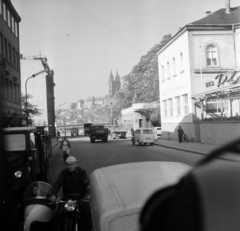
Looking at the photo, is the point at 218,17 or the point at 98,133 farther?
the point at 98,133

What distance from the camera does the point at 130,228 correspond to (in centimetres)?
133

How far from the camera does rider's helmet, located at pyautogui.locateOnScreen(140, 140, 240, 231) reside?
78 cm

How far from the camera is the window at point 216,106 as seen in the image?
Answer: 14.0 m

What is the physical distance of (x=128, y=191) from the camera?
1519 mm

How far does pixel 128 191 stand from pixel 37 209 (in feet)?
7.99

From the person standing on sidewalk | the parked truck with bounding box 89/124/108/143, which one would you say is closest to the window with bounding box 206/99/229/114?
the person standing on sidewalk

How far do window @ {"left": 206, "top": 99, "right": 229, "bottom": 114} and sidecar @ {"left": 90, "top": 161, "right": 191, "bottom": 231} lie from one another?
1244 centimetres

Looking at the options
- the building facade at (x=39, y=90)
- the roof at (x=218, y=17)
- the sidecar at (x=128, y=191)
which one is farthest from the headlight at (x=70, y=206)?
the building facade at (x=39, y=90)

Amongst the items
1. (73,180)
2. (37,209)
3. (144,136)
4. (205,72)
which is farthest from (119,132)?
(37,209)

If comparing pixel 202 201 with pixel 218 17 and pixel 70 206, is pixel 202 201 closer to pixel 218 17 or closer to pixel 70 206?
pixel 70 206

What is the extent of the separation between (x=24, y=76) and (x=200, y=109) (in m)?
22.4

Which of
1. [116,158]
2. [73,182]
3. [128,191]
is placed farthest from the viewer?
[116,158]

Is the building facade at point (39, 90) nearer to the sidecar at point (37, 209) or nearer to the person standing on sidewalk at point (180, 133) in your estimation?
the person standing on sidewalk at point (180, 133)

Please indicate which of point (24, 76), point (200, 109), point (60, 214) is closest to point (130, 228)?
point (60, 214)
